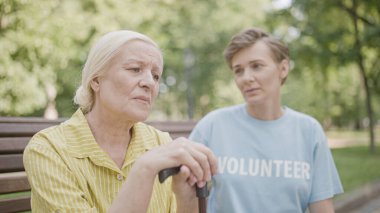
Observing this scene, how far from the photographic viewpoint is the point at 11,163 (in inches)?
85.4

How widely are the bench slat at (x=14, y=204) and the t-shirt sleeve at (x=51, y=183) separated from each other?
568mm

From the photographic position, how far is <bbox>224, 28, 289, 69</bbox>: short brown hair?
2684 millimetres

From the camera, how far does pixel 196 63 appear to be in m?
26.4

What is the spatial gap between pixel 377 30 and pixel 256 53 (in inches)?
471

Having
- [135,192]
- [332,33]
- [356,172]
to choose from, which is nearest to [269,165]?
[135,192]

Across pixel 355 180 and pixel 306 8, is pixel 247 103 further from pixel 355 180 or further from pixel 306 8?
pixel 306 8

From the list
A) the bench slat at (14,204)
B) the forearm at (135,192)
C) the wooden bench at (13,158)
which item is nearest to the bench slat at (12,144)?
the wooden bench at (13,158)

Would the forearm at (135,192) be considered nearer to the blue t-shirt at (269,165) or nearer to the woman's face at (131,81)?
the woman's face at (131,81)

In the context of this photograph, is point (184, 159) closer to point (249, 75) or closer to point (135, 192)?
point (135, 192)

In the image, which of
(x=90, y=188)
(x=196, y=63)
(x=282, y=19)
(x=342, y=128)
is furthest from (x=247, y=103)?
(x=342, y=128)

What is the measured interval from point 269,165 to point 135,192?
1310 mm

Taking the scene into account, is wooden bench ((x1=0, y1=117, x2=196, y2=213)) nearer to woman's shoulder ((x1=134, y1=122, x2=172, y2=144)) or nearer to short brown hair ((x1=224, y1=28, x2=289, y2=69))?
woman's shoulder ((x1=134, y1=122, x2=172, y2=144))

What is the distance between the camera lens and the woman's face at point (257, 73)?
8.87ft

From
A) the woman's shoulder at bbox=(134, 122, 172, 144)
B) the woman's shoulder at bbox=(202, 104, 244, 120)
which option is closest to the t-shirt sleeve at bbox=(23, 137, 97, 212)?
the woman's shoulder at bbox=(134, 122, 172, 144)
